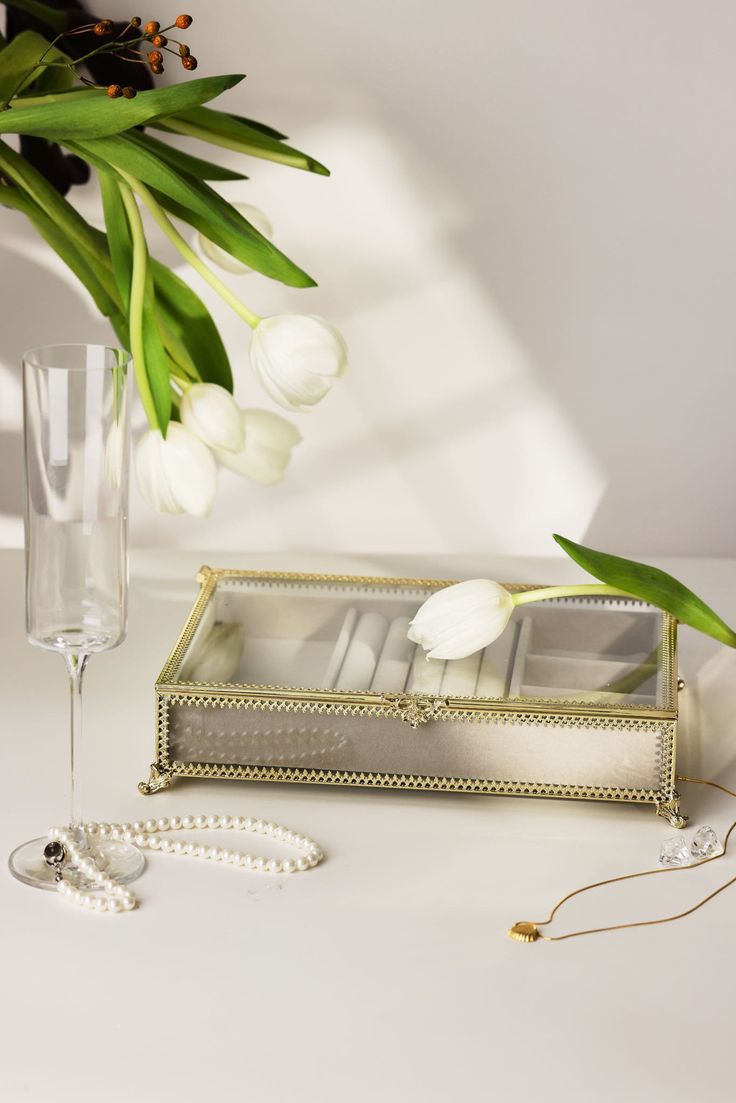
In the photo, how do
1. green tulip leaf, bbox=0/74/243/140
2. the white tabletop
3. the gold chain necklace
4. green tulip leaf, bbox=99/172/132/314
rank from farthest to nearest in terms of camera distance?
green tulip leaf, bbox=99/172/132/314 < green tulip leaf, bbox=0/74/243/140 < the gold chain necklace < the white tabletop

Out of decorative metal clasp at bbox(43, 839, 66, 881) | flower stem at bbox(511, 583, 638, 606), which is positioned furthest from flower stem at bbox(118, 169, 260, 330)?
decorative metal clasp at bbox(43, 839, 66, 881)

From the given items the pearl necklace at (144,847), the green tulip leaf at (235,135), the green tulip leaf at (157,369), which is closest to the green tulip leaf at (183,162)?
the green tulip leaf at (235,135)

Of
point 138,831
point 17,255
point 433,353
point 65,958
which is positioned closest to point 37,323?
point 17,255

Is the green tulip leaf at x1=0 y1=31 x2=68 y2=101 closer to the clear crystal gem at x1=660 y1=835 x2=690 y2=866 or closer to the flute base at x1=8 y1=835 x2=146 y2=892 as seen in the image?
the flute base at x1=8 y1=835 x2=146 y2=892

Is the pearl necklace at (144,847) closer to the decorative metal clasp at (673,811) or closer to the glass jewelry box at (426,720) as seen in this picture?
the glass jewelry box at (426,720)

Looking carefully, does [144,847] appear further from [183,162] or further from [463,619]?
[183,162]

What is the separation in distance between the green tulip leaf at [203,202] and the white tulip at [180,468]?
129mm

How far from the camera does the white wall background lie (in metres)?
1.33

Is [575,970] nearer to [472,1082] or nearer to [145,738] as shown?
[472,1082]

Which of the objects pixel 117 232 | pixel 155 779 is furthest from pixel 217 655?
pixel 117 232

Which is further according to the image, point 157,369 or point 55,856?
point 157,369

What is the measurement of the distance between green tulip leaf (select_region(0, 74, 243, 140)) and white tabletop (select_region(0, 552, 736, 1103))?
422 mm

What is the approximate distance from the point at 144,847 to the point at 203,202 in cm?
42

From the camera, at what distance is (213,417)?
0.91 m
